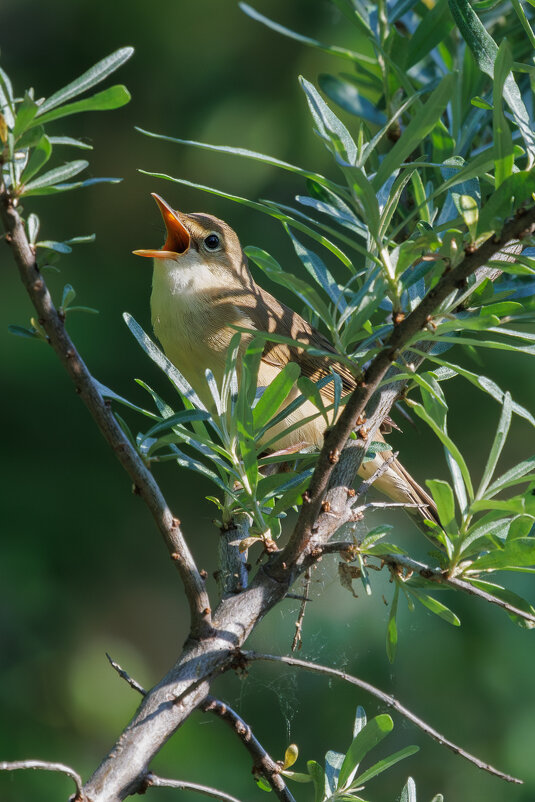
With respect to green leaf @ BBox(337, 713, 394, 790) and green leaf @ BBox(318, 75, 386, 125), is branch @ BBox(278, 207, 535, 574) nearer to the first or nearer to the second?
green leaf @ BBox(337, 713, 394, 790)

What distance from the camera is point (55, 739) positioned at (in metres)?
4.01

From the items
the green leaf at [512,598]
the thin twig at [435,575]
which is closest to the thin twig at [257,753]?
the thin twig at [435,575]

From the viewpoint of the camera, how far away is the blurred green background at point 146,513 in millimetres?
3387

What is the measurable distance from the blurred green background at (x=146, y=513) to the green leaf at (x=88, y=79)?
2290mm

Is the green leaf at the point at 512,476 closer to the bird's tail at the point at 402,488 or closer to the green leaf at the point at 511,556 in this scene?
the green leaf at the point at 511,556

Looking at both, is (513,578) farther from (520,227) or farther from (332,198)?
(520,227)

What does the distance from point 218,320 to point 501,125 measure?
163 cm

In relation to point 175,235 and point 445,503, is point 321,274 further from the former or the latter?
point 175,235

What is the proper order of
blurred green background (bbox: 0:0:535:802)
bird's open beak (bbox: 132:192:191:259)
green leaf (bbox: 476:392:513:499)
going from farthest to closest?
blurred green background (bbox: 0:0:535:802), bird's open beak (bbox: 132:192:191:259), green leaf (bbox: 476:392:513:499)

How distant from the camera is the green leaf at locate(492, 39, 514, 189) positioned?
3.21 feet

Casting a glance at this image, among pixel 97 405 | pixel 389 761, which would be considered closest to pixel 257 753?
pixel 389 761

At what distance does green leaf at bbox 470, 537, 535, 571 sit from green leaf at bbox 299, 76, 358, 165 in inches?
21.5

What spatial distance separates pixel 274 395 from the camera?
1366 millimetres

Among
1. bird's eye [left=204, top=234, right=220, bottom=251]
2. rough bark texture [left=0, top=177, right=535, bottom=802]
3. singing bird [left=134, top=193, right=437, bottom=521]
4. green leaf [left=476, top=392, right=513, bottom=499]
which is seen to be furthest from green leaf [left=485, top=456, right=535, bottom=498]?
bird's eye [left=204, top=234, right=220, bottom=251]
